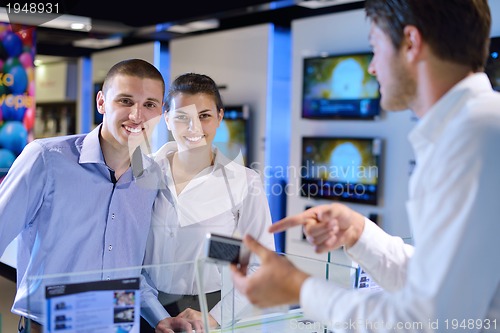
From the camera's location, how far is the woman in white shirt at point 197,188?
2.12 m

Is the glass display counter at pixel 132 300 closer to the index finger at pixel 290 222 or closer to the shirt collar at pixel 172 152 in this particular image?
the index finger at pixel 290 222

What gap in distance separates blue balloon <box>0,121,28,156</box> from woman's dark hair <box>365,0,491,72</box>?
4.49 m

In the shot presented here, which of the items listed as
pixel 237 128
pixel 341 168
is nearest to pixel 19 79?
pixel 237 128

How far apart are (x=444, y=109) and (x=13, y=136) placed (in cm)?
461

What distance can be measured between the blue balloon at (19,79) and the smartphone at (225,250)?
4414 mm

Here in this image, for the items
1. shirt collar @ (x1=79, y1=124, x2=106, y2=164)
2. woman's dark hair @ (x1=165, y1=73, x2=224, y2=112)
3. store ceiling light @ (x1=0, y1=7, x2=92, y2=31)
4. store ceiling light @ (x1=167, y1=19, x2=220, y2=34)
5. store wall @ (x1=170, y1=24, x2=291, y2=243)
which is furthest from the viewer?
store ceiling light @ (x1=167, y1=19, x2=220, y2=34)

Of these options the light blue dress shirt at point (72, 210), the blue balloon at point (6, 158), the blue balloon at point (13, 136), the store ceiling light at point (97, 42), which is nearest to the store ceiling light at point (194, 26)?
the store ceiling light at point (97, 42)

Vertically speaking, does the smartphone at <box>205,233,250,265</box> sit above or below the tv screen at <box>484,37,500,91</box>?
below

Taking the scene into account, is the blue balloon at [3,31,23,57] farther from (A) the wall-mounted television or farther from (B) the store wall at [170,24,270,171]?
(A) the wall-mounted television

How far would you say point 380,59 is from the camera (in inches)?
52.8

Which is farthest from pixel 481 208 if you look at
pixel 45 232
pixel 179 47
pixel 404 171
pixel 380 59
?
pixel 179 47

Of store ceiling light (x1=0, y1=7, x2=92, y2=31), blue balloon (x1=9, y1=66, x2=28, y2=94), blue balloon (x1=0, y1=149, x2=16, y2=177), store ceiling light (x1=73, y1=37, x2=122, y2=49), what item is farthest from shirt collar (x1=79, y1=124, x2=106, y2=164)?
store ceiling light (x1=73, y1=37, x2=122, y2=49)

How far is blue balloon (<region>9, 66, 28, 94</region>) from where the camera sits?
5168 millimetres

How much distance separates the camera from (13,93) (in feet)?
17.1
